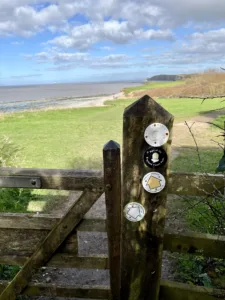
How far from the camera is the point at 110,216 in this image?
2.20 metres

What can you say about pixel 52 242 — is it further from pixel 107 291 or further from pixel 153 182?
pixel 153 182

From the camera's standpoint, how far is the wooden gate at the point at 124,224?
77.0 inches

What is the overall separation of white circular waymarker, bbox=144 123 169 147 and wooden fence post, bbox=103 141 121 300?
21 cm

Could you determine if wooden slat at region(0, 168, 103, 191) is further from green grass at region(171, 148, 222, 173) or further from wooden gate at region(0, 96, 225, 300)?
green grass at region(171, 148, 222, 173)

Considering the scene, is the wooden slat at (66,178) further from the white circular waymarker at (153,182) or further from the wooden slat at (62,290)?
the wooden slat at (62,290)

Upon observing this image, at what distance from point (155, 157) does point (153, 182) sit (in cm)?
17

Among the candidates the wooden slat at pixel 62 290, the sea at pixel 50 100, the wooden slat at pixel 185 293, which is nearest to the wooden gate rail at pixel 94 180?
the wooden slat at pixel 185 293

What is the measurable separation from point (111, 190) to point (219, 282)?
2.39 meters

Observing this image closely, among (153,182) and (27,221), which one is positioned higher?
(153,182)

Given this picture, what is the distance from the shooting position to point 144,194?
81.0 inches

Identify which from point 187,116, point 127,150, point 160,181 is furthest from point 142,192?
point 187,116

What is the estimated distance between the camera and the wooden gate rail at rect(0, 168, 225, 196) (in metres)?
2.35

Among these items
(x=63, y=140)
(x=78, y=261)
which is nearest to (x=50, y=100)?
(x=63, y=140)

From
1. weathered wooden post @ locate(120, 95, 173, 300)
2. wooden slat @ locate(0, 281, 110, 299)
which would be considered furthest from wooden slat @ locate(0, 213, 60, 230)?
weathered wooden post @ locate(120, 95, 173, 300)
